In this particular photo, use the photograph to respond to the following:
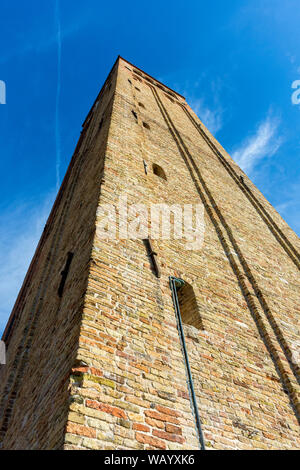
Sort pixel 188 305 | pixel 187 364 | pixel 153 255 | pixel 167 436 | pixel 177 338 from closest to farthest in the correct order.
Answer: pixel 167 436 → pixel 187 364 → pixel 177 338 → pixel 153 255 → pixel 188 305

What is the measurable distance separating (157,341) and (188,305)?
1.48m

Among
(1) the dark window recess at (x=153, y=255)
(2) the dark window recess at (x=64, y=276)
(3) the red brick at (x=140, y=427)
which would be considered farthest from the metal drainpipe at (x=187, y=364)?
(2) the dark window recess at (x=64, y=276)

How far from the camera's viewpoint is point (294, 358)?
16.7ft

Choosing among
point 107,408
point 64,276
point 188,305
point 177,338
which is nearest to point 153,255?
point 188,305

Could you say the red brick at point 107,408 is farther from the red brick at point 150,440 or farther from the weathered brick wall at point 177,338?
the red brick at point 150,440

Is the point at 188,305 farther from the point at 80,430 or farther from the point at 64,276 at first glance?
the point at 80,430

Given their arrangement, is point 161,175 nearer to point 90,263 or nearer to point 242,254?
Result: point 242,254

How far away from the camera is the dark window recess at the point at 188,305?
16.3ft

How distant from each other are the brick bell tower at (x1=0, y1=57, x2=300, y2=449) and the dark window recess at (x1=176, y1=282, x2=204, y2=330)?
0.08 ft

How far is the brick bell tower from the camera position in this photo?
3008mm

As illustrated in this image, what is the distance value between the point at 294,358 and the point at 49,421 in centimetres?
366

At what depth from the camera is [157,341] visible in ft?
12.5

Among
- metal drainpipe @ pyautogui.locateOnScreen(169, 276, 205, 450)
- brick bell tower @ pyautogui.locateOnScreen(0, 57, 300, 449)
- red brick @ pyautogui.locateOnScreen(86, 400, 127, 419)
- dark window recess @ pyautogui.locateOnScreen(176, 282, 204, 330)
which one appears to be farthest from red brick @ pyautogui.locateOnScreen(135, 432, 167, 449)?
dark window recess @ pyautogui.locateOnScreen(176, 282, 204, 330)
